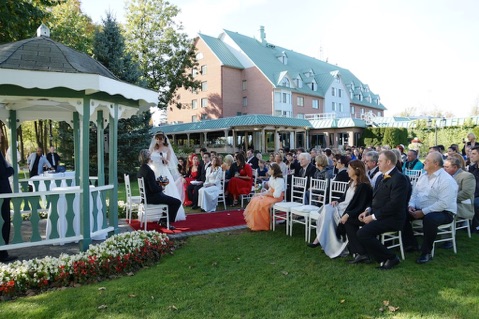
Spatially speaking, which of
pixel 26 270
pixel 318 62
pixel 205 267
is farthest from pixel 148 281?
pixel 318 62

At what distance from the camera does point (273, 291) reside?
4.22 metres

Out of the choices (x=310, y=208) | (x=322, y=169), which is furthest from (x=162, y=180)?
(x=322, y=169)

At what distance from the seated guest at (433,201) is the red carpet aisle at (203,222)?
3908 millimetres

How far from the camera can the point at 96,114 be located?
6.98 metres

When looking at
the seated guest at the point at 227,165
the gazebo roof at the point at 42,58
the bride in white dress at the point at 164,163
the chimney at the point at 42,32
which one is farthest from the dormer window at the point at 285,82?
the gazebo roof at the point at 42,58

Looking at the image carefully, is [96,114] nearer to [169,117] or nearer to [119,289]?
[119,289]

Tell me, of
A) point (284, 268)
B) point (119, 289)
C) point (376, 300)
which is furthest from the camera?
point (284, 268)

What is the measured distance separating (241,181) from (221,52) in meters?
35.5

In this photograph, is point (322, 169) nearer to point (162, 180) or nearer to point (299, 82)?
point (162, 180)

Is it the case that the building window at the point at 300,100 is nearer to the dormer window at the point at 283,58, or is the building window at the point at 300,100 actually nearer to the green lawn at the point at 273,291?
the dormer window at the point at 283,58

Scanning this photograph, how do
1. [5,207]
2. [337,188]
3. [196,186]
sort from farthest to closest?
[196,186] → [337,188] → [5,207]

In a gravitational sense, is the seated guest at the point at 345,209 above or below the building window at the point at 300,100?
below

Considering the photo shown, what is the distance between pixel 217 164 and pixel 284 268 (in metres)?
5.41

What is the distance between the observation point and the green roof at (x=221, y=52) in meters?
41.9
